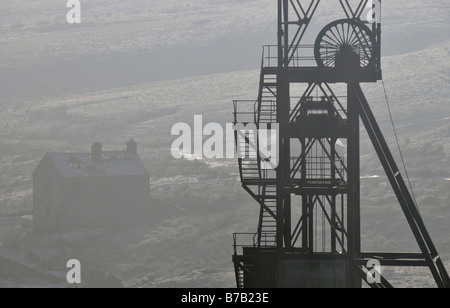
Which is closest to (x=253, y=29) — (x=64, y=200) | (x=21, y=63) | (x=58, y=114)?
(x=21, y=63)

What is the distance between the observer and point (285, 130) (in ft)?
93.5

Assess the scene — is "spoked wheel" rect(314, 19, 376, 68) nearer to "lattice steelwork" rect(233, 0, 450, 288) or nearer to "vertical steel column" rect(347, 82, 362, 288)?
"lattice steelwork" rect(233, 0, 450, 288)

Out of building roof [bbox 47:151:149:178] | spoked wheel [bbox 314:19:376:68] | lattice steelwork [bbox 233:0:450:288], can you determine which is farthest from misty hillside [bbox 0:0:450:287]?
spoked wheel [bbox 314:19:376:68]

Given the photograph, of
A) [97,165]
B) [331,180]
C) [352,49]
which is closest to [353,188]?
[331,180]

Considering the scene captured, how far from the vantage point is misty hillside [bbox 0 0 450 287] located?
68938 mm

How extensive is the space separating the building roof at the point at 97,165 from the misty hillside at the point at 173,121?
413cm

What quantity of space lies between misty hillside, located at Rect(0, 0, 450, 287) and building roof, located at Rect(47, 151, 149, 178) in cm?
413

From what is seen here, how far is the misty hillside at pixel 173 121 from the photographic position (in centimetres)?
6894

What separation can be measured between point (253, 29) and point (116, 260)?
12023cm

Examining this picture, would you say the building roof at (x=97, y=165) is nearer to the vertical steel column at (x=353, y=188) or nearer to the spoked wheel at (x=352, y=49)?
the spoked wheel at (x=352, y=49)

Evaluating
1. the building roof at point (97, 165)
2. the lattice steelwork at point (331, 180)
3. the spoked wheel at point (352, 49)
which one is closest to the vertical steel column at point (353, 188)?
the lattice steelwork at point (331, 180)

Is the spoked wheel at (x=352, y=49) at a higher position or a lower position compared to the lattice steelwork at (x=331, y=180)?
higher

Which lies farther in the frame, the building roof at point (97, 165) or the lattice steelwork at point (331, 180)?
the building roof at point (97, 165)

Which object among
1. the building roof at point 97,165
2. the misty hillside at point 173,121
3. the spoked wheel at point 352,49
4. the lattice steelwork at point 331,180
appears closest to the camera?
the lattice steelwork at point 331,180
